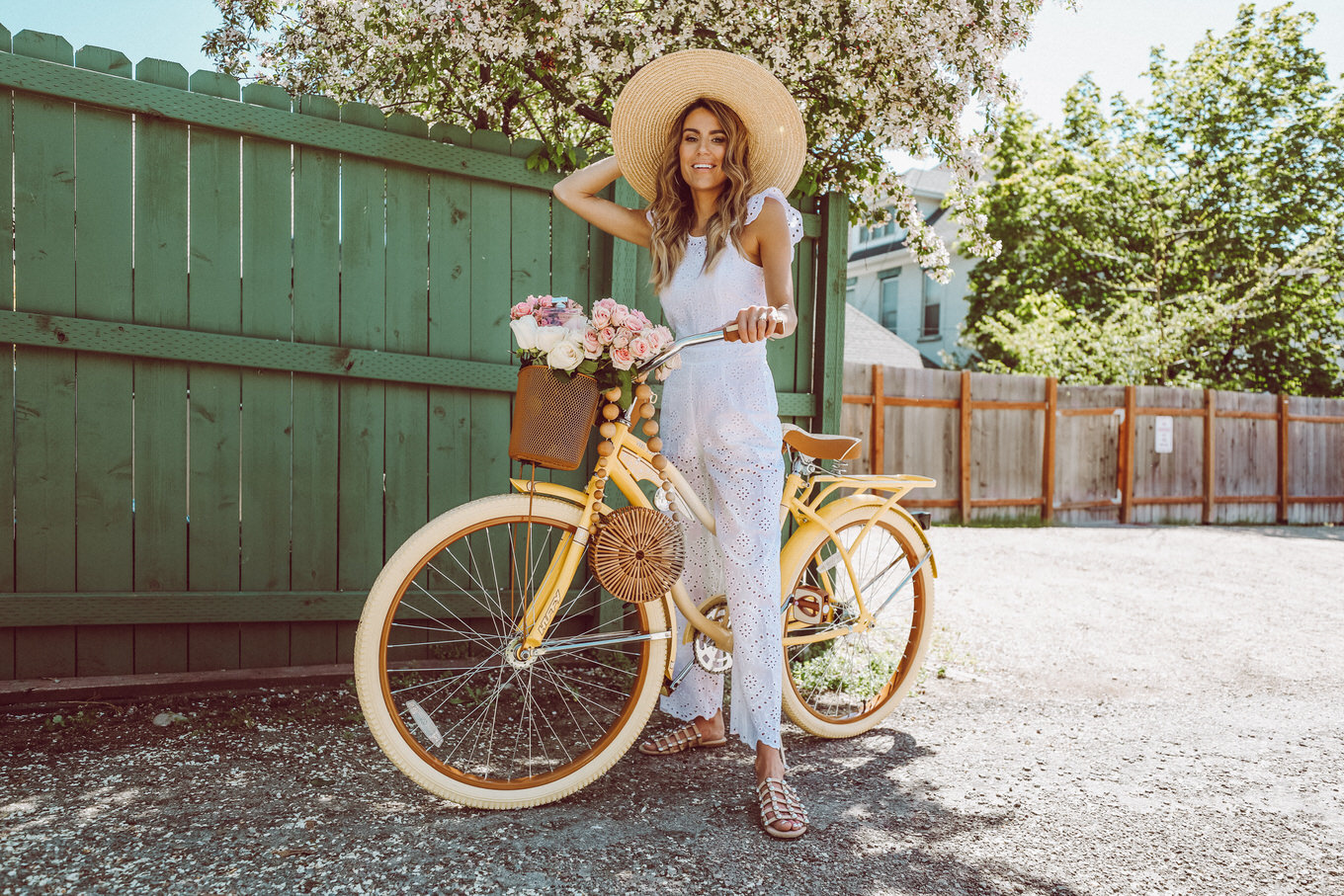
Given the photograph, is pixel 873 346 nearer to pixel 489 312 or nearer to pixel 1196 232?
pixel 1196 232

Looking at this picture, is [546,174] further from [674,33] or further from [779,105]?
[779,105]

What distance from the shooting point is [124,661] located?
3.32 metres

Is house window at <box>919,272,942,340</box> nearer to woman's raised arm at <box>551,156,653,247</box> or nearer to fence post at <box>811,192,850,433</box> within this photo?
fence post at <box>811,192,850,433</box>

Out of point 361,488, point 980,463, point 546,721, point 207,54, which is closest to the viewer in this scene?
point 546,721

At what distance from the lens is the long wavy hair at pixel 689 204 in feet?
9.16

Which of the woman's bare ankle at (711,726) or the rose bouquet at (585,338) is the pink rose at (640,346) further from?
the woman's bare ankle at (711,726)

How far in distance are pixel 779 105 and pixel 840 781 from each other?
2.07 m

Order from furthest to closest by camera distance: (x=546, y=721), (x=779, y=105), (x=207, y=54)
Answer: (x=207, y=54) → (x=546, y=721) → (x=779, y=105)

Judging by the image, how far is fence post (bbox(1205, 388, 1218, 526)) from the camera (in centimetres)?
1303

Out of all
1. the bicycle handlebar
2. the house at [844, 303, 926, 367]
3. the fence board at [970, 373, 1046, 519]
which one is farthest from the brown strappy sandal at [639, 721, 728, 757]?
the house at [844, 303, 926, 367]

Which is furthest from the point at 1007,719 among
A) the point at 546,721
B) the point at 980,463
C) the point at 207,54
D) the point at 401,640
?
the point at 980,463

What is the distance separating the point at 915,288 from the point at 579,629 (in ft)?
72.6

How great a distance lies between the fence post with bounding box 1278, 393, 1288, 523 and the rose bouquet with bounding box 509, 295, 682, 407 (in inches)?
553

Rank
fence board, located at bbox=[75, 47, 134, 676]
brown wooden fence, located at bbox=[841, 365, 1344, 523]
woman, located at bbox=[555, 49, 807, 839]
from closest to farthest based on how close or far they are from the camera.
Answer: woman, located at bbox=[555, 49, 807, 839] → fence board, located at bbox=[75, 47, 134, 676] → brown wooden fence, located at bbox=[841, 365, 1344, 523]
